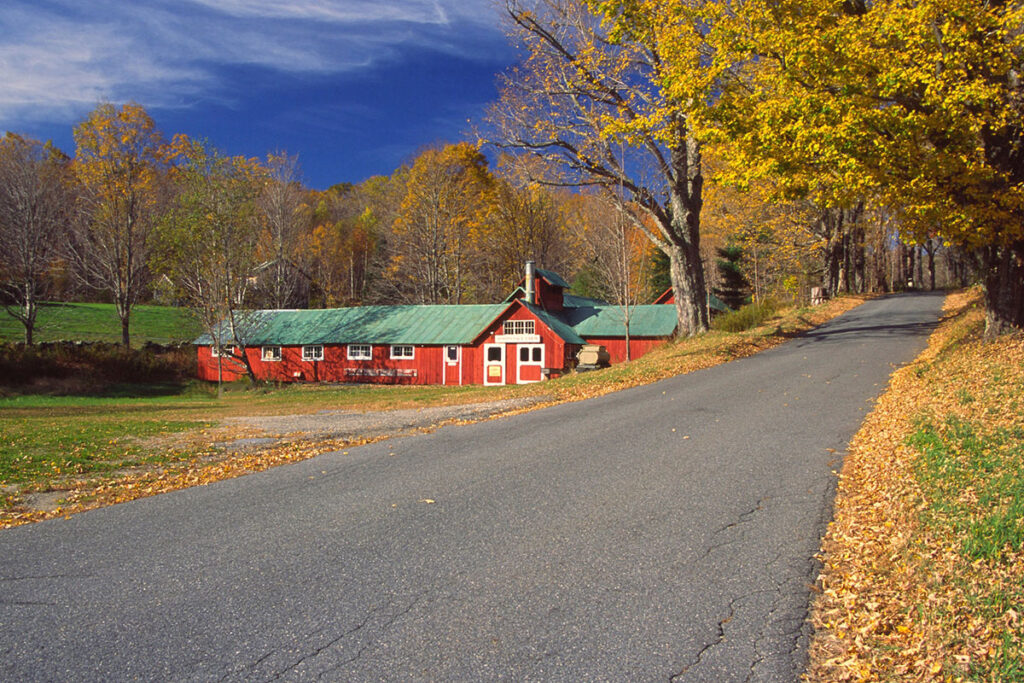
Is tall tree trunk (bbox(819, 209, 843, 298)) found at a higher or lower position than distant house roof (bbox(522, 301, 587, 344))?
higher

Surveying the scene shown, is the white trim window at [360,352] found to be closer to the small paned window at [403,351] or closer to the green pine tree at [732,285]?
the small paned window at [403,351]

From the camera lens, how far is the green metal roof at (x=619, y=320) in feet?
128

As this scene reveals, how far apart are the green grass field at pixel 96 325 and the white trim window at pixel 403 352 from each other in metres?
10.6

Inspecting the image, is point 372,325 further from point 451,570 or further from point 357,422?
point 451,570

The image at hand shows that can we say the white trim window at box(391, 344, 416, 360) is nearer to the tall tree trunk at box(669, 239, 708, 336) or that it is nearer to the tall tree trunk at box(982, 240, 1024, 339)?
the tall tree trunk at box(669, 239, 708, 336)

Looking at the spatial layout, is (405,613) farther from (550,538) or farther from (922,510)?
(922,510)

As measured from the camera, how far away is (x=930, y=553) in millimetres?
5141

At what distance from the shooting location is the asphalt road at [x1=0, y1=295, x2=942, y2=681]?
13.7 feet

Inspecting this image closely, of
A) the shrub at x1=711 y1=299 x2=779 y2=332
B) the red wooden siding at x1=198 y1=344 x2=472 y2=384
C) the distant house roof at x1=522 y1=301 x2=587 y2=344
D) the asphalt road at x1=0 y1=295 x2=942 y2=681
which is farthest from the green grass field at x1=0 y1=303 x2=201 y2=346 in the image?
the asphalt road at x1=0 y1=295 x2=942 y2=681

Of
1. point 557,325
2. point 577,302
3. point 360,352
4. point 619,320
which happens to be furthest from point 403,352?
point 577,302

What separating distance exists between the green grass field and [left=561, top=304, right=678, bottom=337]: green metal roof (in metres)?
21.8

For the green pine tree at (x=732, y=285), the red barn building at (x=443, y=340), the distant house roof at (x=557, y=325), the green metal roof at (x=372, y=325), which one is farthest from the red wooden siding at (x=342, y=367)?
the green pine tree at (x=732, y=285)

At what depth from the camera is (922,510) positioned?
6090 mm

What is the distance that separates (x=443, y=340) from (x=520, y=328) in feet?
14.8
